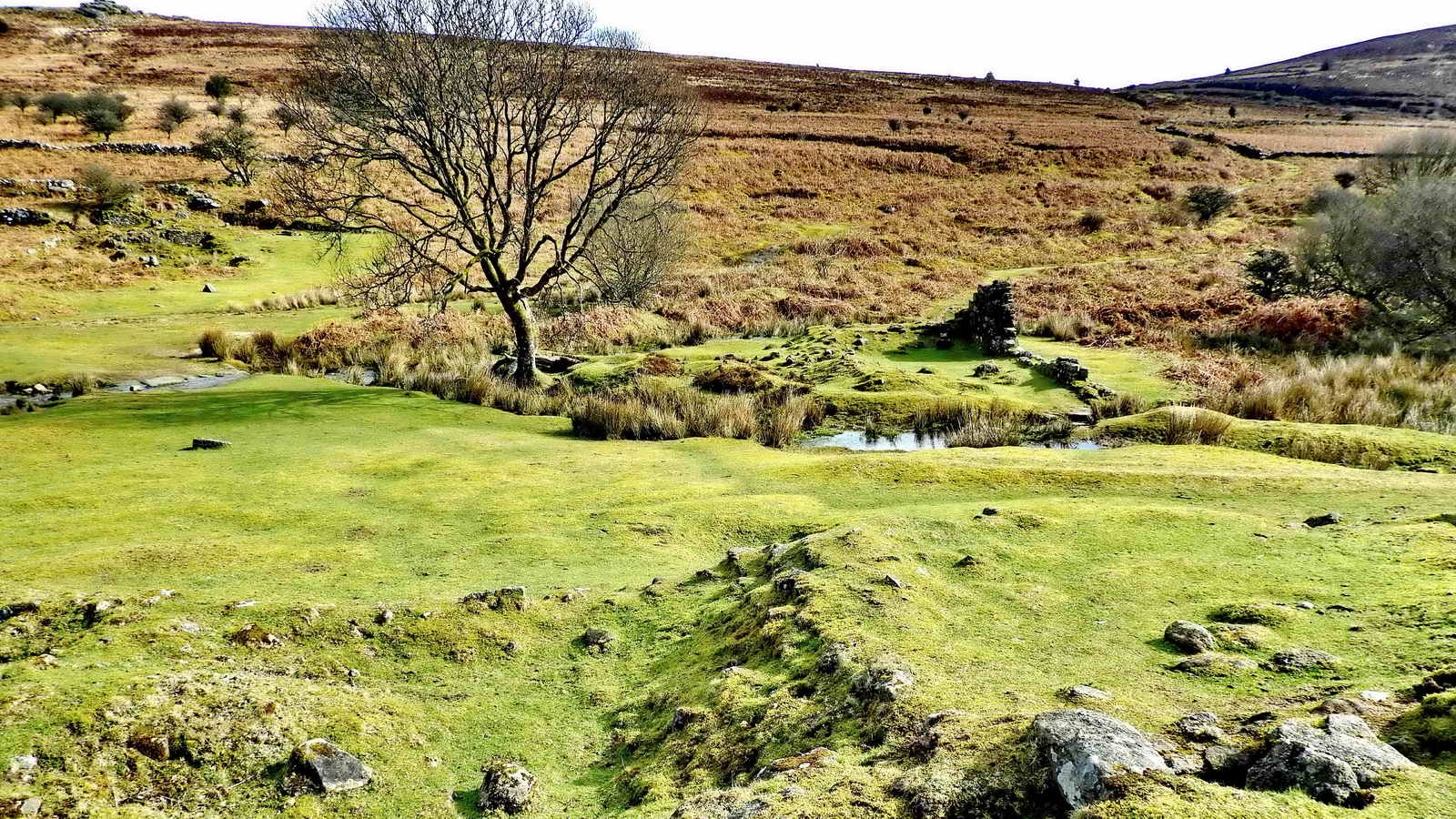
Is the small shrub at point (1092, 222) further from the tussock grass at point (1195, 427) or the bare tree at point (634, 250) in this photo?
the tussock grass at point (1195, 427)

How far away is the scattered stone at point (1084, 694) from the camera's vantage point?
3.50 metres

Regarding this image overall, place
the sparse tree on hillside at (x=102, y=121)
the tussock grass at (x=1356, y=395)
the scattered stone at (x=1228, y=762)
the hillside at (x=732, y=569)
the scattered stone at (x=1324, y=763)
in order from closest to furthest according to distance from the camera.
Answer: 1. the scattered stone at (x=1324, y=763)
2. the scattered stone at (x=1228, y=762)
3. the hillside at (x=732, y=569)
4. the tussock grass at (x=1356, y=395)
5. the sparse tree on hillside at (x=102, y=121)

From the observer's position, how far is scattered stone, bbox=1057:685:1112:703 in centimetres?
350

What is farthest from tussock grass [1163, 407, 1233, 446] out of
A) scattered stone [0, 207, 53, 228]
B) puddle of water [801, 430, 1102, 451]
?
scattered stone [0, 207, 53, 228]

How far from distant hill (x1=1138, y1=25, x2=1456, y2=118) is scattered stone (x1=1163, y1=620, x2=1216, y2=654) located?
406 feet

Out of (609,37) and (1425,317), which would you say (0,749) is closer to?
(609,37)

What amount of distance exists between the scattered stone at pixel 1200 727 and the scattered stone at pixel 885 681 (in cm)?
119

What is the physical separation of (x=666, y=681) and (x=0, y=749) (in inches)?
129

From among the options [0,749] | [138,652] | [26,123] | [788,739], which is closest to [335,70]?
[138,652]

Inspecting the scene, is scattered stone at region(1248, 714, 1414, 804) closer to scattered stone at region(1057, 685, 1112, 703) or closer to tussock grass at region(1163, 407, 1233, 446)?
scattered stone at region(1057, 685, 1112, 703)

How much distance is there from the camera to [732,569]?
6.97 m

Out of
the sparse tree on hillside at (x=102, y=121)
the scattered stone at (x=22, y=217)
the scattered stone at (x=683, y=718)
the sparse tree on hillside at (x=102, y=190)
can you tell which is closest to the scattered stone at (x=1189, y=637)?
the scattered stone at (x=683, y=718)

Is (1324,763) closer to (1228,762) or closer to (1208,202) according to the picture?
(1228,762)

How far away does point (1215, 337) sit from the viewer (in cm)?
2155
